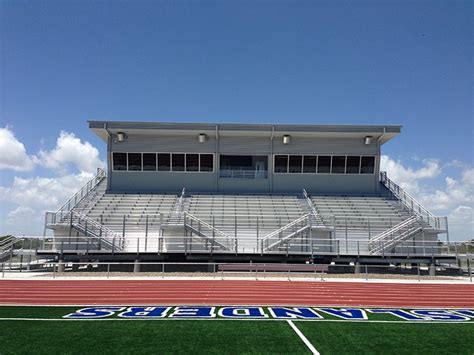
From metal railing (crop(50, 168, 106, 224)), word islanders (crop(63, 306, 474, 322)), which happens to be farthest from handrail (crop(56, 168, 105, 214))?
word islanders (crop(63, 306, 474, 322))

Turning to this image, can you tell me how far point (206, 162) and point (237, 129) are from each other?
3843 mm

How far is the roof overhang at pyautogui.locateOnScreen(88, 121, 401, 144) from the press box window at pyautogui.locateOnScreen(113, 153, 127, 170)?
73.6 inches

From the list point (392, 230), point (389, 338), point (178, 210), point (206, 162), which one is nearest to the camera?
point (389, 338)

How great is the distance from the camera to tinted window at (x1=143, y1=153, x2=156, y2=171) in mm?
32469

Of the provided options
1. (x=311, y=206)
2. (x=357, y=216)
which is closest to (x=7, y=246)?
(x=311, y=206)

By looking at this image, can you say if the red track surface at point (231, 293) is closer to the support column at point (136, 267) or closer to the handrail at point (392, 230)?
the support column at point (136, 267)

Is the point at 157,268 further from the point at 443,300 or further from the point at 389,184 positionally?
the point at 389,184

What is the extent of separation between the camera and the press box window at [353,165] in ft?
108

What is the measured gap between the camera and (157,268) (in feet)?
77.0

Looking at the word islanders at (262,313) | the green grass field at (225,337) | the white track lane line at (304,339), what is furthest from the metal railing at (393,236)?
the white track lane line at (304,339)

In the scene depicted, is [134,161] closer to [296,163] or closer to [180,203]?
[180,203]

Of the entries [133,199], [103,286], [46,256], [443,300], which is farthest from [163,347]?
[133,199]

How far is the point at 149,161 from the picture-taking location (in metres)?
32.6

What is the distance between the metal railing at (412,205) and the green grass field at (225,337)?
16.2m
